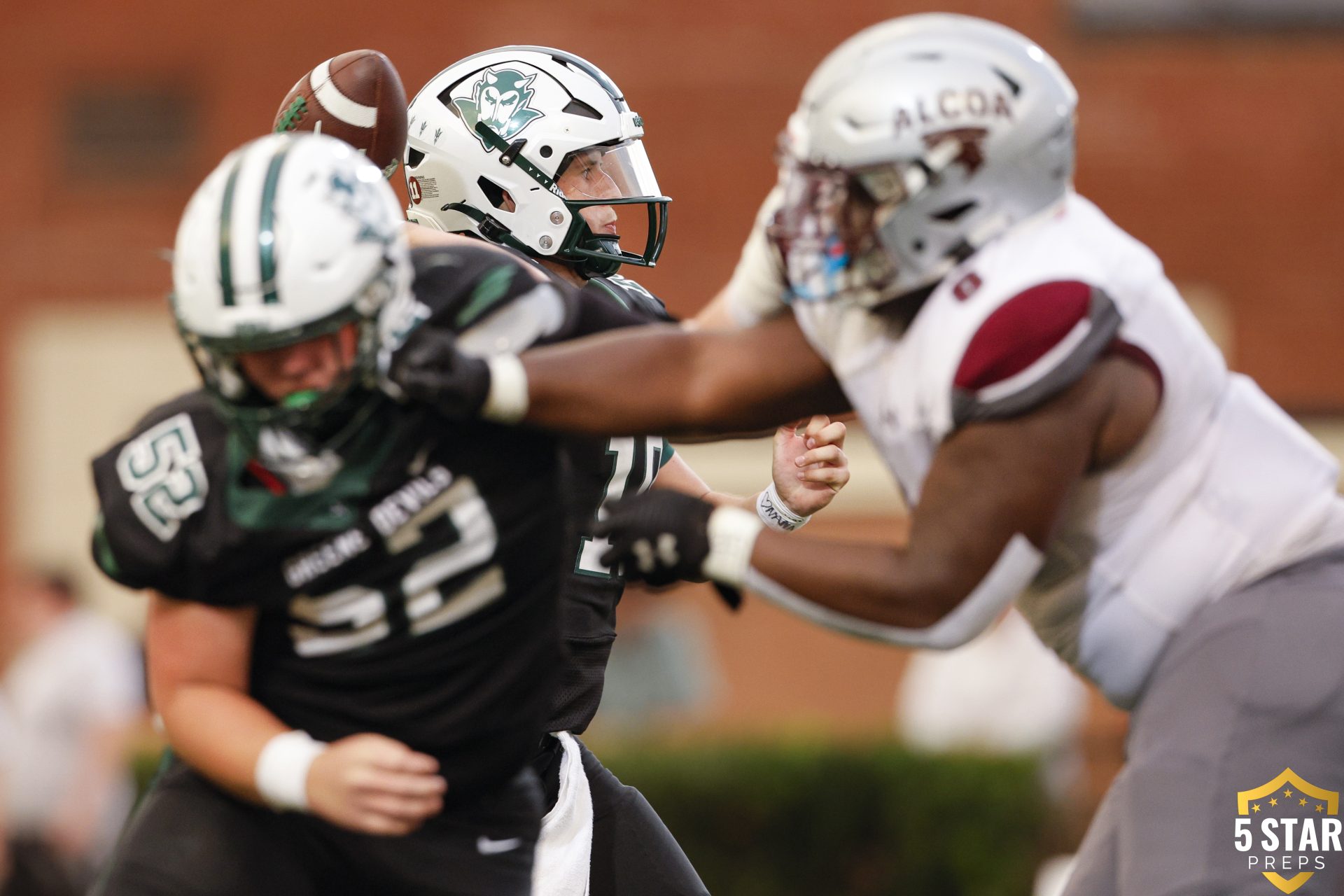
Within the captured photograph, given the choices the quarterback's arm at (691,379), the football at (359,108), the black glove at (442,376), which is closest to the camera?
the black glove at (442,376)

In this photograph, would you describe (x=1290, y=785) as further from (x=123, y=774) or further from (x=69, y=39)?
(x=69, y=39)

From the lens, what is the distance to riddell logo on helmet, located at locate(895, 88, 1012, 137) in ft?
9.27

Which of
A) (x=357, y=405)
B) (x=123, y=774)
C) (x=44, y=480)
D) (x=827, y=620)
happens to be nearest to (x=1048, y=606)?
(x=827, y=620)

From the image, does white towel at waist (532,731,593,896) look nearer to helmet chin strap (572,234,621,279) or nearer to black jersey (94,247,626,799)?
black jersey (94,247,626,799)

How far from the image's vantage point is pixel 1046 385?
109 inches

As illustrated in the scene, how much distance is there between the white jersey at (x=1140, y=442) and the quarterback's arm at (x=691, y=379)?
0.08 meters

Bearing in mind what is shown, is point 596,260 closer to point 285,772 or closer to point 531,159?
point 531,159

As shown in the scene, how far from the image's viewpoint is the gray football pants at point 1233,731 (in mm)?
2906

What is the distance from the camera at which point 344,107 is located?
3.65 meters

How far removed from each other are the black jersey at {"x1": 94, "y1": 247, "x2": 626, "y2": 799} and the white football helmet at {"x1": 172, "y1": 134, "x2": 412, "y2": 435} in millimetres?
110

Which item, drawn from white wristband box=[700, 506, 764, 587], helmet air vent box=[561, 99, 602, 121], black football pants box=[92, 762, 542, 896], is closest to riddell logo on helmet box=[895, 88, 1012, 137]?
white wristband box=[700, 506, 764, 587]

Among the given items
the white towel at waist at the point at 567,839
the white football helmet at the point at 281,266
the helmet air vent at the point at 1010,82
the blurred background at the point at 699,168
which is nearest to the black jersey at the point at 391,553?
the white football helmet at the point at 281,266

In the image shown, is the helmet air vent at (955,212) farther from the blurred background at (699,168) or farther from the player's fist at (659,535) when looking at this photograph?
the blurred background at (699,168)

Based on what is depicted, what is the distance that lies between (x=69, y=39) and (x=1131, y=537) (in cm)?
1270
